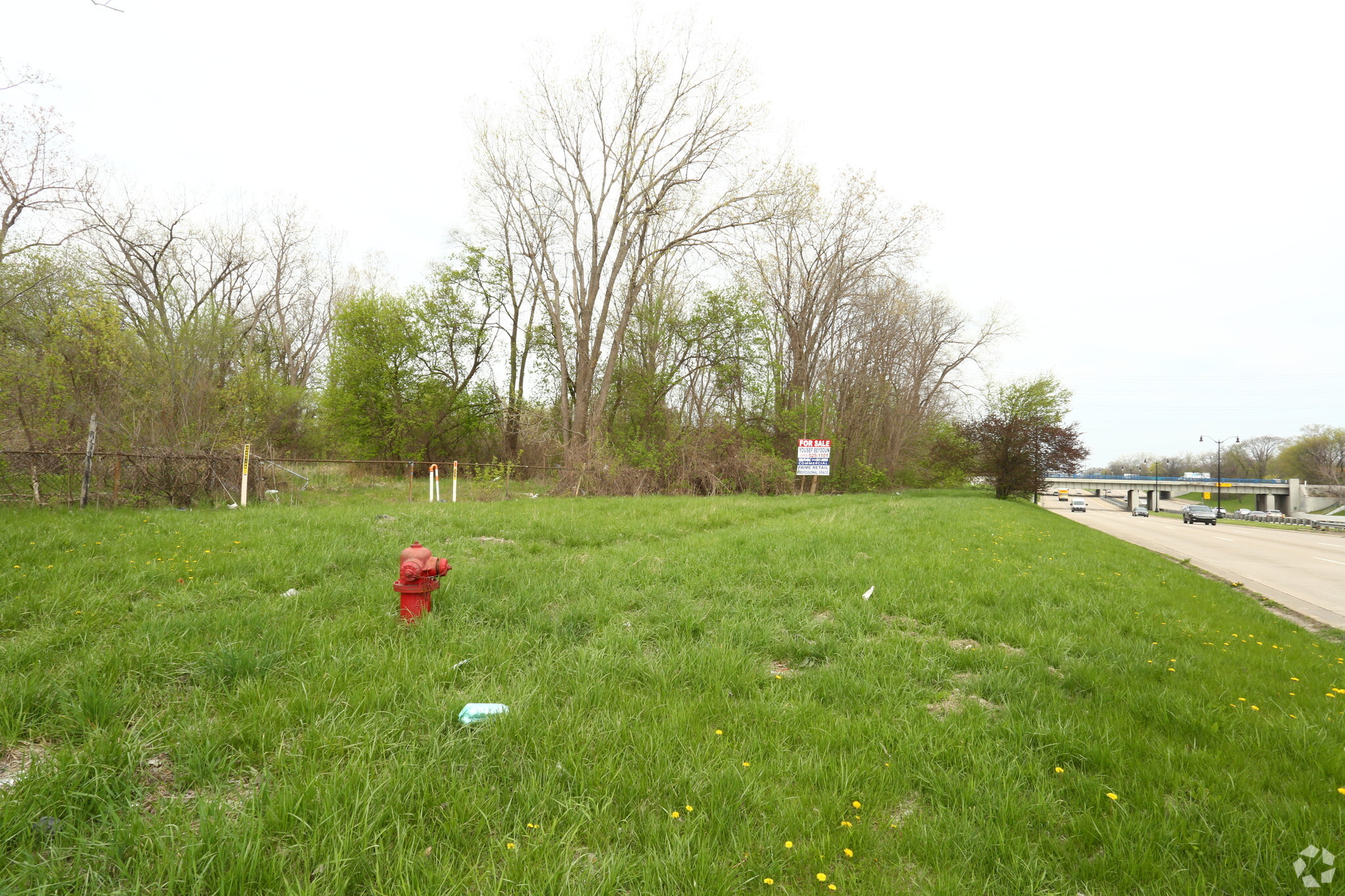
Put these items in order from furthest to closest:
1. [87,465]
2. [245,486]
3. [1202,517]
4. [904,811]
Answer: [1202,517] < [245,486] < [87,465] < [904,811]

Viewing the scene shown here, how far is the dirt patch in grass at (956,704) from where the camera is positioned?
329cm

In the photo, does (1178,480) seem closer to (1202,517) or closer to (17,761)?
(1202,517)

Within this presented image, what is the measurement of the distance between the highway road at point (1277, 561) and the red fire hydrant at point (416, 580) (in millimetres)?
10078

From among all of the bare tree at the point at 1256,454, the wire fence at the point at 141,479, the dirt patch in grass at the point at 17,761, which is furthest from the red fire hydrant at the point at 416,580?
the bare tree at the point at 1256,454

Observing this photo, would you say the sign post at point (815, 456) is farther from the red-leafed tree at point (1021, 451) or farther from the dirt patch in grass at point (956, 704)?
the dirt patch in grass at point (956, 704)

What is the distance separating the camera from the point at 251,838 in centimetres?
185

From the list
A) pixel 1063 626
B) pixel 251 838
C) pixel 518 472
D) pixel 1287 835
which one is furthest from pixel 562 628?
pixel 518 472

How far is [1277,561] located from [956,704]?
15.9 meters

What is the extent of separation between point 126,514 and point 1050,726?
11.6 m

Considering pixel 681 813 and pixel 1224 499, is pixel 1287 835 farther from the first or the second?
pixel 1224 499

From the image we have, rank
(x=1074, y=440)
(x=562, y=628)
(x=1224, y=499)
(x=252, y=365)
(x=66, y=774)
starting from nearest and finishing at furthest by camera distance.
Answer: (x=66, y=774), (x=562, y=628), (x=252, y=365), (x=1074, y=440), (x=1224, y=499)

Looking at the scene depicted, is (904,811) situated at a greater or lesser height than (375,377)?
lesser

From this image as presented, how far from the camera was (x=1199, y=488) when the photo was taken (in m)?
83.1

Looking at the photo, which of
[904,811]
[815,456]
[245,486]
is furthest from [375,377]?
[904,811]
